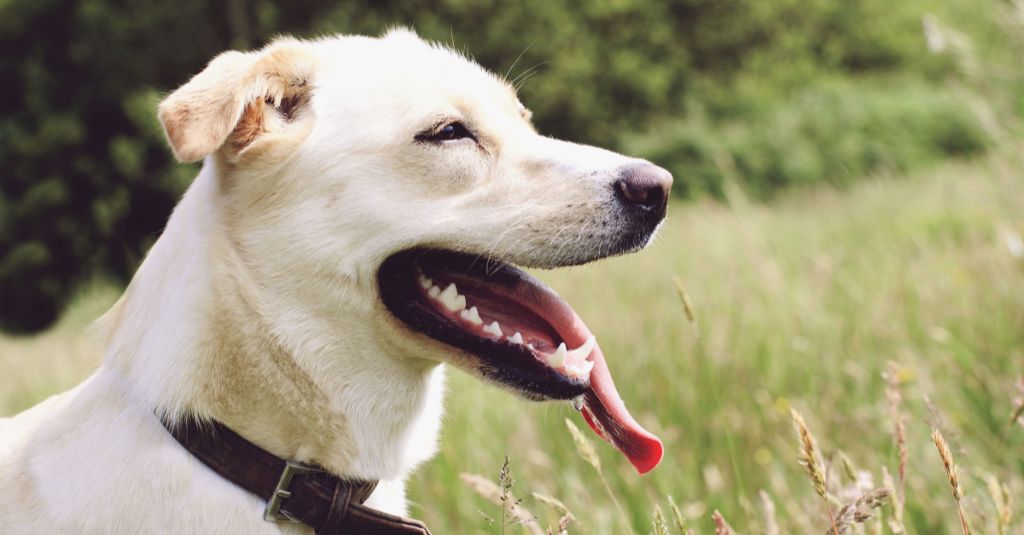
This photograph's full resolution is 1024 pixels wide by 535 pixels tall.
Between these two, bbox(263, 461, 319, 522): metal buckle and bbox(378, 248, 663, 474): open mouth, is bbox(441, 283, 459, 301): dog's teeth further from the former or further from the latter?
bbox(263, 461, 319, 522): metal buckle

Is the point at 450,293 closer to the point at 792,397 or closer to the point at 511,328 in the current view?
the point at 511,328

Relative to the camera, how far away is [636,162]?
2.33 m

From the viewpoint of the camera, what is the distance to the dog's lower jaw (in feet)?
6.86

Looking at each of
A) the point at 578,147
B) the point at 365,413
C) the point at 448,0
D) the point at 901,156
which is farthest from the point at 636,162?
the point at 448,0

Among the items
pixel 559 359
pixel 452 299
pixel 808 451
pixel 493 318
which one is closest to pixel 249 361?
pixel 452 299

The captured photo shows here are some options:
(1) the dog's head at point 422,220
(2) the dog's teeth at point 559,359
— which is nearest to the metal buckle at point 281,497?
(1) the dog's head at point 422,220

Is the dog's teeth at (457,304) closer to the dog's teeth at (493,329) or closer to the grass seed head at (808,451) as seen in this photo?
the dog's teeth at (493,329)

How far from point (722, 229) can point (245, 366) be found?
6.24 metres

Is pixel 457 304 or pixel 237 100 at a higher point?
pixel 237 100

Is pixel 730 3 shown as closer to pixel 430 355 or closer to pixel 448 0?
pixel 448 0

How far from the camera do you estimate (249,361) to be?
2146mm

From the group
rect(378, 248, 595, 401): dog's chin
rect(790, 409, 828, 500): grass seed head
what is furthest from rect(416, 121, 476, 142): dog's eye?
rect(790, 409, 828, 500): grass seed head

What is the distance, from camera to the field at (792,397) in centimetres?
263

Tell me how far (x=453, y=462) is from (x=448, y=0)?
17289 mm
